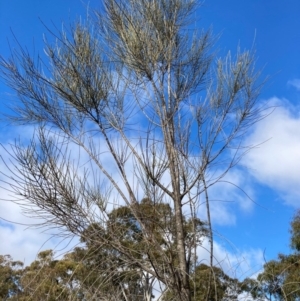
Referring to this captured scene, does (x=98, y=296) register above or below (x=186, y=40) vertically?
below

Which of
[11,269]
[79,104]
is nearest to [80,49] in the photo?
[79,104]

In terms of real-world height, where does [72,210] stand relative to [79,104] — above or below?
below

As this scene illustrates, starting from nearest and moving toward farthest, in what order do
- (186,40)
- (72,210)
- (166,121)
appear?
(72,210) < (166,121) < (186,40)

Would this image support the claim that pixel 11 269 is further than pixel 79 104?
Yes

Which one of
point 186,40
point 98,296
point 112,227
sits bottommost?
point 98,296

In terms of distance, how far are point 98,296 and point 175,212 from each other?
67 cm

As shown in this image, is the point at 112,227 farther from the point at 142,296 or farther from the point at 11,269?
the point at 11,269

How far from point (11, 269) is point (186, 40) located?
1417cm

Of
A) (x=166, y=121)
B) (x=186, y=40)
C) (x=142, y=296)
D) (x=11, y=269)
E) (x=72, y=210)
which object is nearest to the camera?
(x=72, y=210)

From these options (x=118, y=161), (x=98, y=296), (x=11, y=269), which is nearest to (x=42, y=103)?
(x=118, y=161)

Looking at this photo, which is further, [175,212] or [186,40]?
[186,40]

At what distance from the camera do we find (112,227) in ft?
8.55

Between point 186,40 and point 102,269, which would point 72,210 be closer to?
point 102,269

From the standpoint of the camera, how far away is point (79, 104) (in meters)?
2.97
